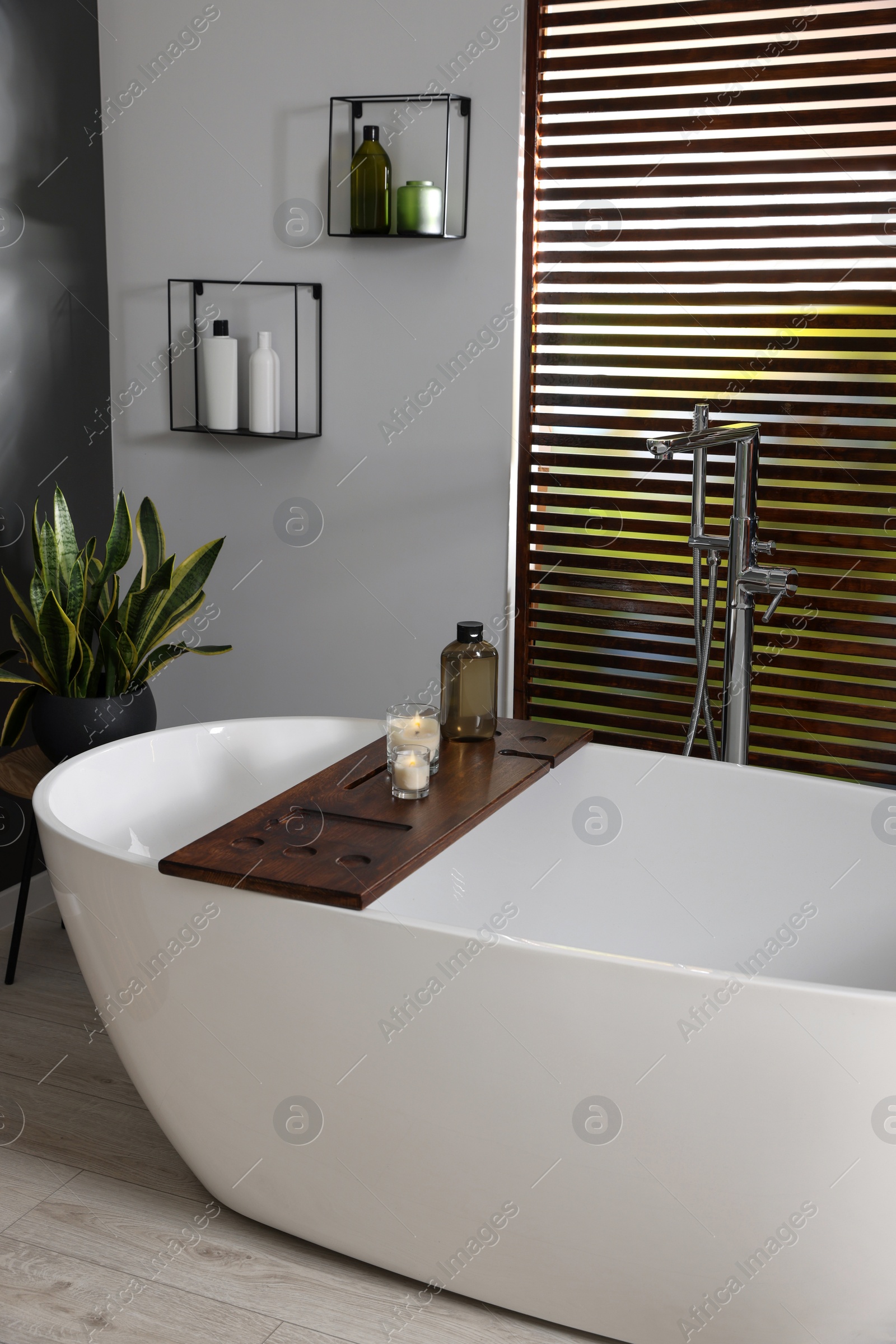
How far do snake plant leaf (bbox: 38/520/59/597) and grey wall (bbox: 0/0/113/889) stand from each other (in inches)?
10.4

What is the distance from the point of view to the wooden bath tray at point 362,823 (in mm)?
1581

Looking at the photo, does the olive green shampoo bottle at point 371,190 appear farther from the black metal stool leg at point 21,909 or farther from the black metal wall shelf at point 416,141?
the black metal stool leg at point 21,909

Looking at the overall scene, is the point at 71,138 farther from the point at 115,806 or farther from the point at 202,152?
the point at 115,806

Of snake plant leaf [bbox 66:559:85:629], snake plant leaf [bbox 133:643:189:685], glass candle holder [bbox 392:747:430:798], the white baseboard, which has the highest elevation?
snake plant leaf [bbox 66:559:85:629]

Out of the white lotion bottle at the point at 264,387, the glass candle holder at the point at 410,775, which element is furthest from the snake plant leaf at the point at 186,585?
the glass candle holder at the point at 410,775

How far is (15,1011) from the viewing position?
98.3 inches

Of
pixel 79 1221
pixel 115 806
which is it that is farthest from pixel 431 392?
pixel 79 1221

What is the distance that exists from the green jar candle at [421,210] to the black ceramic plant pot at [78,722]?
115cm

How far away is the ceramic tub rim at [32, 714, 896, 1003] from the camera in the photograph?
1371mm

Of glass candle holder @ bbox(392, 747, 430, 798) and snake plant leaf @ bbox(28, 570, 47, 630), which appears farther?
snake plant leaf @ bbox(28, 570, 47, 630)

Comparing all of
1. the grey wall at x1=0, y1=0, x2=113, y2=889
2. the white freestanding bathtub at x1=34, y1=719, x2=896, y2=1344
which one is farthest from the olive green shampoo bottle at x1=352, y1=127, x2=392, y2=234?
the white freestanding bathtub at x1=34, y1=719, x2=896, y2=1344

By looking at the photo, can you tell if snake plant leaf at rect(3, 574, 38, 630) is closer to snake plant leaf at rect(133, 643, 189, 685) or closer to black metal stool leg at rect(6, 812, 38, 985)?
snake plant leaf at rect(133, 643, 189, 685)

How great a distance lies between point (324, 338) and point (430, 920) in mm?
1508

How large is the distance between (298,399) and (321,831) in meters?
1.38
